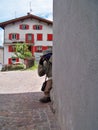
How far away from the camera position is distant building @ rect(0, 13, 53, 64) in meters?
41.4

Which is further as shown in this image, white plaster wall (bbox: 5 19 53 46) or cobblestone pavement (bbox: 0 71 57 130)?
white plaster wall (bbox: 5 19 53 46)

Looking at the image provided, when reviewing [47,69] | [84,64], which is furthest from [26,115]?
[84,64]

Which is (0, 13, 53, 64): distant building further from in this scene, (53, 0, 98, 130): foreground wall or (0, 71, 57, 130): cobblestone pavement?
(53, 0, 98, 130): foreground wall

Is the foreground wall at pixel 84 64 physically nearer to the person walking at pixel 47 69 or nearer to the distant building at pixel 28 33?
the person walking at pixel 47 69

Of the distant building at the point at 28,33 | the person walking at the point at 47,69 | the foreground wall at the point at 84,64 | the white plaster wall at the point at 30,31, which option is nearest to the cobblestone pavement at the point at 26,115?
the person walking at the point at 47,69

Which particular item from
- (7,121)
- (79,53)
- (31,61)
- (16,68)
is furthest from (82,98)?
(31,61)

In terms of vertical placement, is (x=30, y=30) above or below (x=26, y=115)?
above

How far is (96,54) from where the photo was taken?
1.84 m

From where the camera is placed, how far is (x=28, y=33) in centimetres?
4250

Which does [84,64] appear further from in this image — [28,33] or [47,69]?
[28,33]

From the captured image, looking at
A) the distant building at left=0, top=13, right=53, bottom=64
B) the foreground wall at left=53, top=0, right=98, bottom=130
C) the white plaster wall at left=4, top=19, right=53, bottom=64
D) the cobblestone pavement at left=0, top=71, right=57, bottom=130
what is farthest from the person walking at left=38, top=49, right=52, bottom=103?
the white plaster wall at left=4, top=19, right=53, bottom=64

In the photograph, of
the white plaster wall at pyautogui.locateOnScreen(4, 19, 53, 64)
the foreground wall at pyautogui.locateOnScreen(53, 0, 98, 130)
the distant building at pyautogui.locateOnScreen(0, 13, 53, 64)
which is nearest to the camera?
the foreground wall at pyautogui.locateOnScreen(53, 0, 98, 130)

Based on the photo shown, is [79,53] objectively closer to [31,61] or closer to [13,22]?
[31,61]

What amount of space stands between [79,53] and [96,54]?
0.59 m
